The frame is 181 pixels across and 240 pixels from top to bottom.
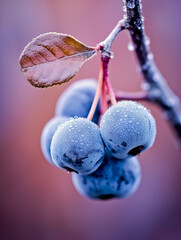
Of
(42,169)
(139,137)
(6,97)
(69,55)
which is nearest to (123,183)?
(139,137)

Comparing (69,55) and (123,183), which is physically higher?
(69,55)

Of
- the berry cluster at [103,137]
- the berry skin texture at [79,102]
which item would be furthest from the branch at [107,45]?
the berry skin texture at [79,102]

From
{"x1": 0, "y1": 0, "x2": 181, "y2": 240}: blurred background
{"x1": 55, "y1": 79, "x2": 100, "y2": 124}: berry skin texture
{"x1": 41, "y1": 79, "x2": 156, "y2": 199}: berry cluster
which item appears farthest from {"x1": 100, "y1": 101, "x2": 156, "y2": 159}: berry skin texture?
{"x1": 0, "y1": 0, "x2": 181, "y2": 240}: blurred background

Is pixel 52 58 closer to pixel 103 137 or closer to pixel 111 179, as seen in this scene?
pixel 103 137

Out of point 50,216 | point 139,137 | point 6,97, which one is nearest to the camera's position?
point 139,137

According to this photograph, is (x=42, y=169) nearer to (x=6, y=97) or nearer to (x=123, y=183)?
(x=6, y=97)

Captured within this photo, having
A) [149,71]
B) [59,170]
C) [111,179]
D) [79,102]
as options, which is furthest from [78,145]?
[59,170]
